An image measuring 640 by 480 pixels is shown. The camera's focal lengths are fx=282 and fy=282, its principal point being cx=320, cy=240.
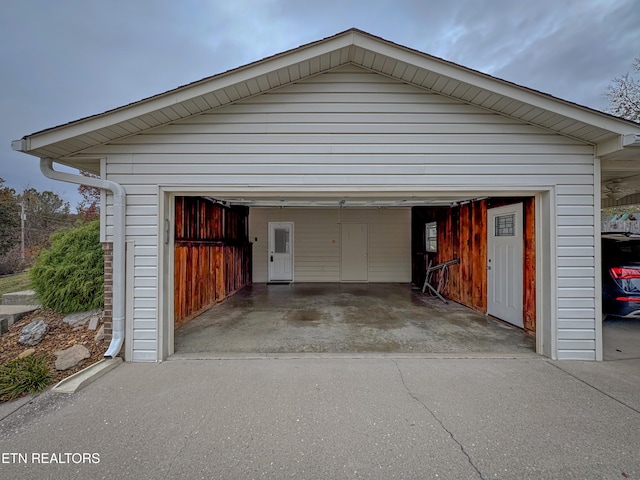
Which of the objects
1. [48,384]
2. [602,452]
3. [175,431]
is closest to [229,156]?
[175,431]

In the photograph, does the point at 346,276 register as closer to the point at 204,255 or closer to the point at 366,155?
the point at 204,255

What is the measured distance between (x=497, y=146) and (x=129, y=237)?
4.30 meters

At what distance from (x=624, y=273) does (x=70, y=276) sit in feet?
26.5

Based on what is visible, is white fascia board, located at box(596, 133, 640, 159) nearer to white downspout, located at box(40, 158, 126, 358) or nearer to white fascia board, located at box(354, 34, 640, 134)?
white fascia board, located at box(354, 34, 640, 134)

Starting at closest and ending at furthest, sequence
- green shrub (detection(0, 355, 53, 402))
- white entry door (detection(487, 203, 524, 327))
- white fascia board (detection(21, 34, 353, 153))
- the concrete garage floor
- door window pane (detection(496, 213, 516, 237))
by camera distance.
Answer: green shrub (detection(0, 355, 53, 402)) → white fascia board (detection(21, 34, 353, 153)) → the concrete garage floor → white entry door (detection(487, 203, 524, 327)) → door window pane (detection(496, 213, 516, 237))

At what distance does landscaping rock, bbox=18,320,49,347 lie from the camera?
348cm

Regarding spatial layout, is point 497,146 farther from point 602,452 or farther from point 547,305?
point 602,452

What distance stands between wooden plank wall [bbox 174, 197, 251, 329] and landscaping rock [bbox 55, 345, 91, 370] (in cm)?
134

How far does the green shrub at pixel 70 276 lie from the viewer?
402 centimetres

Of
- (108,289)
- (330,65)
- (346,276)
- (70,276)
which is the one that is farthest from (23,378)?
(346,276)

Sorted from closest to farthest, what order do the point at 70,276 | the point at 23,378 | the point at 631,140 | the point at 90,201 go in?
the point at 23,378, the point at 631,140, the point at 70,276, the point at 90,201

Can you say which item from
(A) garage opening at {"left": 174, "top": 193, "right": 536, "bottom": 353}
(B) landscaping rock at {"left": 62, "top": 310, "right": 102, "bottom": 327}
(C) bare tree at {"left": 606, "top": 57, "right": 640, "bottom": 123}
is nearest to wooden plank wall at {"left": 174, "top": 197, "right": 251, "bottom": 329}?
(A) garage opening at {"left": 174, "top": 193, "right": 536, "bottom": 353}

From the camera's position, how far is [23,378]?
8.53ft

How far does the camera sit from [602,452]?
1.79 metres
